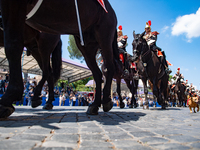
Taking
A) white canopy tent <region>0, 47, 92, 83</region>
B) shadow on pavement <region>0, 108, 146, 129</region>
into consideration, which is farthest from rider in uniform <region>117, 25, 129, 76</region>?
white canopy tent <region>0, 47, 92, 83</region>

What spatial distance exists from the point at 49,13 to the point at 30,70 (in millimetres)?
19298

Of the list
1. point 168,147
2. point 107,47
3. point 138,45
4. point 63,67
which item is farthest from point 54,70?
point 63,67

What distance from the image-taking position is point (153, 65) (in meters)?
7.00

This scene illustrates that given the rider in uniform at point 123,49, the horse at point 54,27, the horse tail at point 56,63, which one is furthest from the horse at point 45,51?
the rider in uniform at point 123,49

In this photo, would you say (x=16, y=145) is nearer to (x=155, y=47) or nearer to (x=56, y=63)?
(x=56, y=63)

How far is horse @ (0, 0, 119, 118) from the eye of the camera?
212 centimetres

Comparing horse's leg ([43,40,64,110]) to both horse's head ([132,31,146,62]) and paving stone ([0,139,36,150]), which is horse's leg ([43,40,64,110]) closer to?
horse's head ([132,31,146,62])

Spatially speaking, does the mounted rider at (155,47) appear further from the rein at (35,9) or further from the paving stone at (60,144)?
the paving stone at (60,144)

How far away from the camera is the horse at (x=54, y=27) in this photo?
212 cm

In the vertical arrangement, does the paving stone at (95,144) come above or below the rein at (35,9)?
below

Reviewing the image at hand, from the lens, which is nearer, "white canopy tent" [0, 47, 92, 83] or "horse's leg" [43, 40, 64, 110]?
"horse's leg" [43, 40, 64, 110]

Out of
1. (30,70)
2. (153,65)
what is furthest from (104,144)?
(30,70)

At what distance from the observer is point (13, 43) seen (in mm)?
2176

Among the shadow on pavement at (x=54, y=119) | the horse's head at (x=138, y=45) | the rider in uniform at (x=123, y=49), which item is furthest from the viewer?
the rider in uniform at (x=123, y=49)
